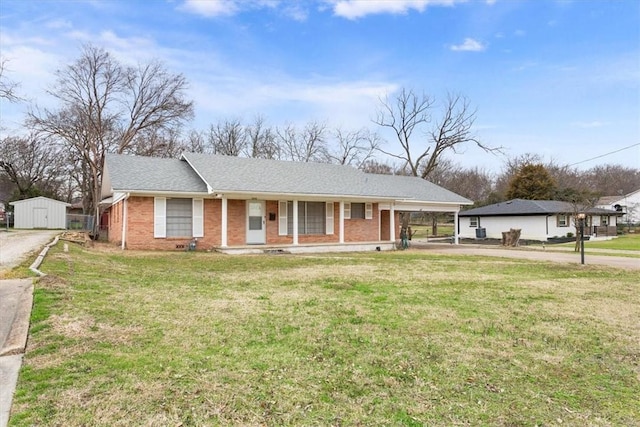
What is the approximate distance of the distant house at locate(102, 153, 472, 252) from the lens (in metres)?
15.8

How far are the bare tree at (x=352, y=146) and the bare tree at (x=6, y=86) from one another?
103ft

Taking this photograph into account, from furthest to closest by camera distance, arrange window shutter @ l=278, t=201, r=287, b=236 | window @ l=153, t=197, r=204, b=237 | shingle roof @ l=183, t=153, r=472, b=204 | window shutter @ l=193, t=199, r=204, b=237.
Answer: window shutter @ l=278, t=201, r=287, b=236 < shingle roof @ l=183, t=153, r=472, b=204 < window shutter @ l=193, t=199, r=204, b=237 < window @ l=153, t=197, r=204, b=237

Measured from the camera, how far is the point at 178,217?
16359 mm

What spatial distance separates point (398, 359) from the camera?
394cm

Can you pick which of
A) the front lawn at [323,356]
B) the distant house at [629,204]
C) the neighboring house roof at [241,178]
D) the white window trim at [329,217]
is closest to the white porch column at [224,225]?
the neighboring house roof at [241,178]

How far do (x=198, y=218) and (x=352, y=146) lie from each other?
28961mm

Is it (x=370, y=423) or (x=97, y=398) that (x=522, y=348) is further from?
(x=97, y=398)

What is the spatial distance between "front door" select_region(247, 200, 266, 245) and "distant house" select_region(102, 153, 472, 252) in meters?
0.04

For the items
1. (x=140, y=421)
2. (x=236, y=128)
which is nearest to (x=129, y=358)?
(x=140, y=421)

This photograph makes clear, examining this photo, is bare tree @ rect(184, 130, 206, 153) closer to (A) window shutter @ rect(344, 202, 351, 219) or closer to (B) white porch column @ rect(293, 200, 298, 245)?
(A) window shutter @ rect(344, 202, 351, 219)

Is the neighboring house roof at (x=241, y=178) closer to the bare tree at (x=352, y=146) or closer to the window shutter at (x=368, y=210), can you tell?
the window shutter at (x=368, y=210)

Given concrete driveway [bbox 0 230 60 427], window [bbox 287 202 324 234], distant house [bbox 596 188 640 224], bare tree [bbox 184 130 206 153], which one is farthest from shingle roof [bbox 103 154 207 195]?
distant house [bbox 596 188 640 224]

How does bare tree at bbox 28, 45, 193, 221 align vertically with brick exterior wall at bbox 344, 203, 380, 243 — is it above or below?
above

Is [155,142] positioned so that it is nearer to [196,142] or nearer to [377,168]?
[196,142]
